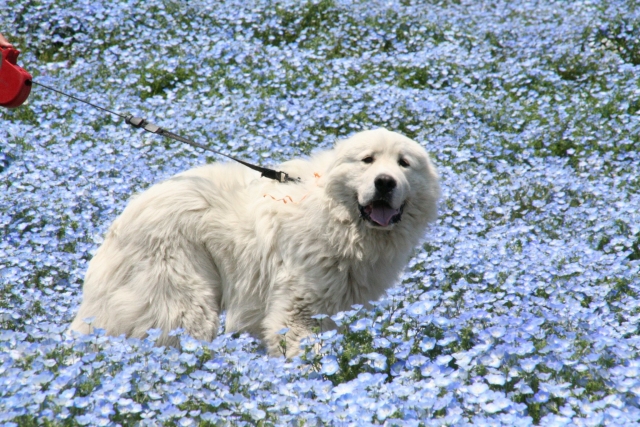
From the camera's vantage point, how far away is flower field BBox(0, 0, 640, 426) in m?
3.15

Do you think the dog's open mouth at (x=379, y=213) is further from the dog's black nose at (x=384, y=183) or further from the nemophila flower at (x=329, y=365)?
the nemophila flower at (x=329, y=365)

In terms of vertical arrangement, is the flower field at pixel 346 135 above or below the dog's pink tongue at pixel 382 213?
below

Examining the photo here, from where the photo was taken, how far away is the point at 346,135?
813 centimetres

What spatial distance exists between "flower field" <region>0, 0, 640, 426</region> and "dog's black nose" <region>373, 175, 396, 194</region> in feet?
2.35

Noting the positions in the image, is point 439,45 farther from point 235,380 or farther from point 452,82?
point 235,380

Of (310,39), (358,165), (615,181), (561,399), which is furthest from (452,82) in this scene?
(561,399)

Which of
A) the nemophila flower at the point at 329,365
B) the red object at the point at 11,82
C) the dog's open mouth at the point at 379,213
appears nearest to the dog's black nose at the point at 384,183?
the dog's open mouth at the point at 379,213

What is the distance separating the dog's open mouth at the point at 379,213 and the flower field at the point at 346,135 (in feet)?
1.76

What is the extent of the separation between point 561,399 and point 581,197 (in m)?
3.91

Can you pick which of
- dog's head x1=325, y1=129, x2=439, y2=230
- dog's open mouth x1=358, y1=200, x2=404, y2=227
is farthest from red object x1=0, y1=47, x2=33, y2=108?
dog's open mouth x1=358, y1=200, x2=404, y2=227

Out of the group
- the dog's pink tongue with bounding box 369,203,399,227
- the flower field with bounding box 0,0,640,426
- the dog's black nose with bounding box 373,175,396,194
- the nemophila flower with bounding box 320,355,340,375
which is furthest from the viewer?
the dog's pink tongue with bounding box 369,203,399,227

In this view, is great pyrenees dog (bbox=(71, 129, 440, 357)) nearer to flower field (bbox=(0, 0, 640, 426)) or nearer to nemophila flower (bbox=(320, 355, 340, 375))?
flower field (bbox=(0, 0, 640, 426))

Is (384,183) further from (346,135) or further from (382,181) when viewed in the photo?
(346,135)

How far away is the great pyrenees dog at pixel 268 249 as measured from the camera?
13.7ft
